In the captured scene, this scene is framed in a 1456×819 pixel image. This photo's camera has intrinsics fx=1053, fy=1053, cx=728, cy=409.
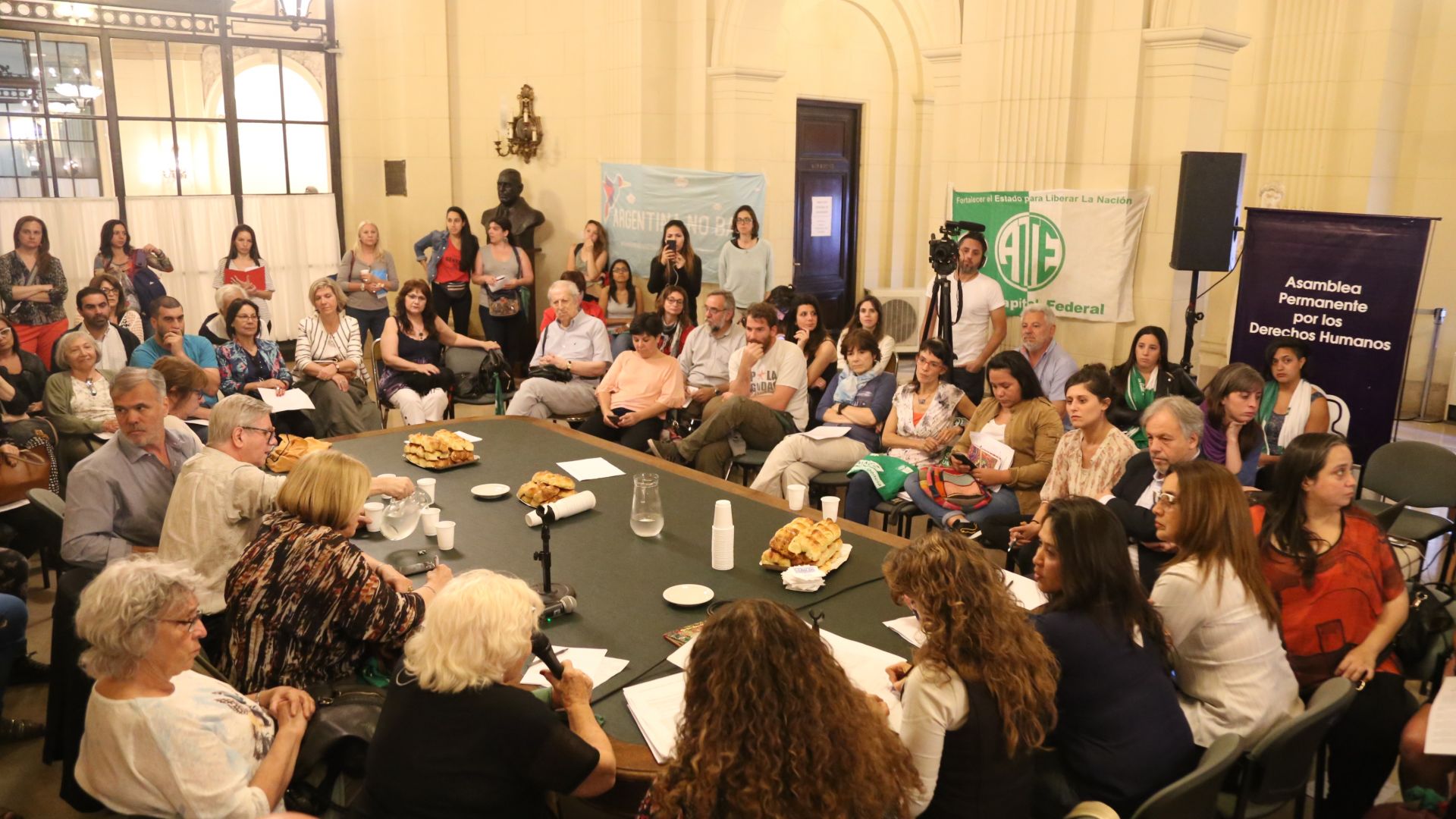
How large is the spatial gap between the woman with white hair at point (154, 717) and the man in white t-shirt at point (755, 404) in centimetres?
324

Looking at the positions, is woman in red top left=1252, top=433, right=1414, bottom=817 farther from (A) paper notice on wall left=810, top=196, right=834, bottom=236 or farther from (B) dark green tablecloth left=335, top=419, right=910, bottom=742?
(A) paper notice on wall left=810, top=196, right=834, bottom=236

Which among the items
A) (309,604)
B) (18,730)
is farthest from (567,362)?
(309,604)

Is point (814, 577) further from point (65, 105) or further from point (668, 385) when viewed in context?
point (65, 105)

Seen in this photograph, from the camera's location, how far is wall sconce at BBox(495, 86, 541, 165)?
912 cm

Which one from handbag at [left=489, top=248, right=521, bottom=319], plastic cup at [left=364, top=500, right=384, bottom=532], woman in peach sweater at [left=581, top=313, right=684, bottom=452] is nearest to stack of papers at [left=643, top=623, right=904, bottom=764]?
plastic cup at [left=364, top=500, right=384, bottom=532]

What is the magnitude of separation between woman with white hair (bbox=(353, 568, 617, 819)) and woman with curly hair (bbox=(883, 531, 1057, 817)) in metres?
0.68

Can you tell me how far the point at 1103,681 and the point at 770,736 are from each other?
2.92 feet

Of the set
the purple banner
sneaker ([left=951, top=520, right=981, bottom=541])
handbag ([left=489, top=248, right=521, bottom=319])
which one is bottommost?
sneaker ([left=951, top=520, right=981, bottom=541])

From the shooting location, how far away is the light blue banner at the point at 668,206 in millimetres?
7797

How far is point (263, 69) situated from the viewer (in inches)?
355

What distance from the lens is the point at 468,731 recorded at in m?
2.07

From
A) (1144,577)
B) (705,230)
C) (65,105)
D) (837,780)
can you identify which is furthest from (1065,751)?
(65,105)

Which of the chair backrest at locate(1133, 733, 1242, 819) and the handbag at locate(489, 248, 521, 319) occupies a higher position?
the handbag at locate(489, 248, 521, 319)

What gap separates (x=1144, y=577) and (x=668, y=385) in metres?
2.87
